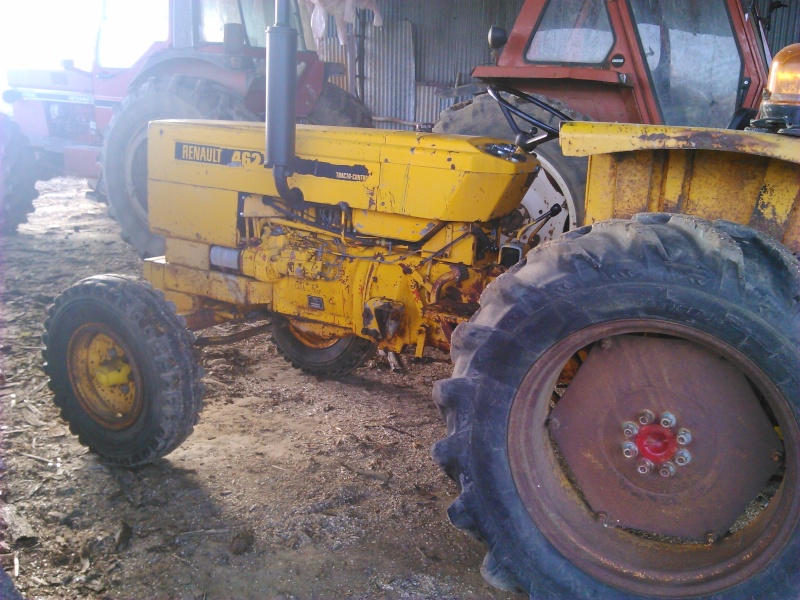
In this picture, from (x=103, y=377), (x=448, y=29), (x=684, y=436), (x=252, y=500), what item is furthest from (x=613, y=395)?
(x=448, y=29)

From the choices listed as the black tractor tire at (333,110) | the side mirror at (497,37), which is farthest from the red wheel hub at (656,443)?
the black tractor tire at (333,110)

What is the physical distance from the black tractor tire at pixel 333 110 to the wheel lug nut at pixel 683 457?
513 cm

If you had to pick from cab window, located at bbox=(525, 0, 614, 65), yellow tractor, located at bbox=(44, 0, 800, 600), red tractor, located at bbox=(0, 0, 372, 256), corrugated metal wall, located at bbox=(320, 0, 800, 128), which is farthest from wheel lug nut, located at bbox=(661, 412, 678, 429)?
corrugated metal wall, located at bbox=(320, 0, 800, 128)

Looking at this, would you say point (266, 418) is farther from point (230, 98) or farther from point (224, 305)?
point (230, 98)

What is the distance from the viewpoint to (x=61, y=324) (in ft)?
10.3

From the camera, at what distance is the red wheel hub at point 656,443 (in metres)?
2.13

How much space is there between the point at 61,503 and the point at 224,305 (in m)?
1.20

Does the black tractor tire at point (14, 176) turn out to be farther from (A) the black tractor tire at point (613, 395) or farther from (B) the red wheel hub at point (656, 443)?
(B) the red wheel hub at point (656, 443)

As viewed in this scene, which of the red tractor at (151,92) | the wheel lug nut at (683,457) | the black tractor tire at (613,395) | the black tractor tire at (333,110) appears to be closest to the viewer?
the black tractor tire at (613,395)

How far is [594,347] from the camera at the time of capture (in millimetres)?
2207

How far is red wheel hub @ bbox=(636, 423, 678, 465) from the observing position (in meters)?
2.13

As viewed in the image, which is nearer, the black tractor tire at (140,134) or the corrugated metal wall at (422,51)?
the black tractor tire at (140,134)

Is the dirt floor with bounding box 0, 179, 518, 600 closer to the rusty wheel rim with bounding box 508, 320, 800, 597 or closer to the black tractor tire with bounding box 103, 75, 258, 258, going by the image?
the rusty wheel rim with bounding box 508, 320, 800, 597

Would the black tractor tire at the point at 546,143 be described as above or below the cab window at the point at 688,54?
below
